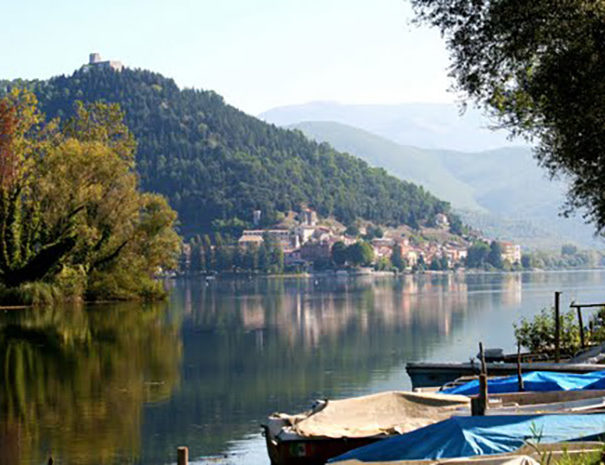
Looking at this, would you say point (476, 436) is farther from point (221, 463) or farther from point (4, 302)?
point (4, 302)

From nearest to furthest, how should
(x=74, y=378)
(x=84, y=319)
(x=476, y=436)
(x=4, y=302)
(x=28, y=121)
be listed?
(x=476, y=436)
(x=74, y=378)
(x=84, y=319)
(x=4, y=302)
(x=28, y=121)

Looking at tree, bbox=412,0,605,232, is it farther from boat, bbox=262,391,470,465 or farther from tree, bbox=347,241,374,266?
tree, bbox=347,241,374,266

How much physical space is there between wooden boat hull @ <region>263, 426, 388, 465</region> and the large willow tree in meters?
47.3

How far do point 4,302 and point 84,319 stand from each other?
1048 centimetres

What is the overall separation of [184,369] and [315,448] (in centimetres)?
1771

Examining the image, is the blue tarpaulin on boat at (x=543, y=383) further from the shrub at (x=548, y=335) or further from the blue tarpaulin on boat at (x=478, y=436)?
the shrub at (x=548, y=335)

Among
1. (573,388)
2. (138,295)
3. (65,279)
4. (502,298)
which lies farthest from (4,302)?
(573,388)

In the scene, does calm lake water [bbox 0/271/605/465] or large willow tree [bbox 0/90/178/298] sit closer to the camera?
calm lake water [bbox 0/271/605/465]

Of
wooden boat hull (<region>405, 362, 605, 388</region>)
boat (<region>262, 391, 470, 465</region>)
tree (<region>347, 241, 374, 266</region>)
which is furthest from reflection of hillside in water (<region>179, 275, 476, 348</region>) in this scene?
tree (<region>347, 241, 374, 266</region>)

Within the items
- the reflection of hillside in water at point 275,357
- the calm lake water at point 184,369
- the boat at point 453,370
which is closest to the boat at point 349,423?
the calm lake water at point 184,369

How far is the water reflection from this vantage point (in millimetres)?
19828

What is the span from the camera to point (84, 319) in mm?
51219

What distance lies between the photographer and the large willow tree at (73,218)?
200 feet

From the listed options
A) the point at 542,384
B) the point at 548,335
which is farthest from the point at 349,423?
the point at 548,335
